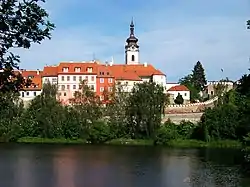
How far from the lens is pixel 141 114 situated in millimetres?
55656

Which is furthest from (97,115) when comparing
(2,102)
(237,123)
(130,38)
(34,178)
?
(2,102)

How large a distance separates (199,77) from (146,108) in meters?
48.6

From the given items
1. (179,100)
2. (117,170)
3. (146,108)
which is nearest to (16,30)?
(117,170)

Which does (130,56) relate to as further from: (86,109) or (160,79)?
(86,109)

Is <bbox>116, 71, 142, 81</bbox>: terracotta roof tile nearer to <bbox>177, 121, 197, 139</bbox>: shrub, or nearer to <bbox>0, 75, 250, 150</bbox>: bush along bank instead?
<bbox>0, 75, 250, 150</bbox>: bush along bank

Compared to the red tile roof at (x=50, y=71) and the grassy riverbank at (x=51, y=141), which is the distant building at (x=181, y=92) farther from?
the grassy riverbank at (x=51, y=141)

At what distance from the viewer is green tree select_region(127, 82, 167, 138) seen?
54969mm

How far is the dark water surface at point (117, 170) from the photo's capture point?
2523cm

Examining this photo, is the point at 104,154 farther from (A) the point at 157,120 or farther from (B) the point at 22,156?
(A) the point at 157,120

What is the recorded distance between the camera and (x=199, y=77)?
101312mm

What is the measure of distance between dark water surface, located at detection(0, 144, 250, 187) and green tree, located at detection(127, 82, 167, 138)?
1277 cm

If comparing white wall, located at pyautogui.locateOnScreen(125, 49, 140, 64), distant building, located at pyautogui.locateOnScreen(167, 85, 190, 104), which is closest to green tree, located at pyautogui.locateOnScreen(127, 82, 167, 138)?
distant building, located at pyautogui.locateOnScreen(167, 85, 190, 104)

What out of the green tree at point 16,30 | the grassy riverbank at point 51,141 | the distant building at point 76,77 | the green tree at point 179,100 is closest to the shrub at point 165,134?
the grassy riverbank at point 51,141

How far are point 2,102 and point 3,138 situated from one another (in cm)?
5412
